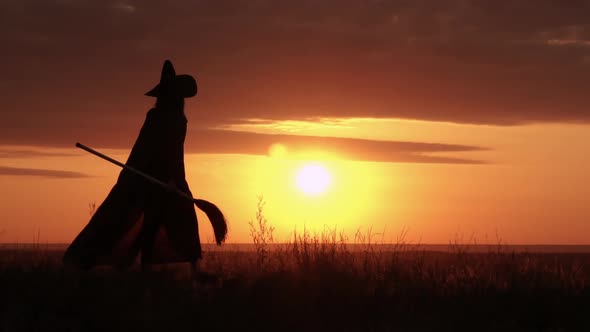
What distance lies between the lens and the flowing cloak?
1116 cm

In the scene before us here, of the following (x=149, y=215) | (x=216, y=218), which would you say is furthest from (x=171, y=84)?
(x=216, y=218)

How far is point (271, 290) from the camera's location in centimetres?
970

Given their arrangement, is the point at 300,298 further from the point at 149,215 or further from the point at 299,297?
the point at 149,215

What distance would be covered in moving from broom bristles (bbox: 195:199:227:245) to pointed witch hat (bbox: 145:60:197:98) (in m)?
1.48

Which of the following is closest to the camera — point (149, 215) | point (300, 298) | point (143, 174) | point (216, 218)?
point (300, 298)

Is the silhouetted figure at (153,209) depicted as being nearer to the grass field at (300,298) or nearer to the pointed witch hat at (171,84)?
the pointed witch hat at (171,84)

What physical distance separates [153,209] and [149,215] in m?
0.09

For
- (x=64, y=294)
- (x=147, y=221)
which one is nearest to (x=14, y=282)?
(x=64, y=294)

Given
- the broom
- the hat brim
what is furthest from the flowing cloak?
the hat brim

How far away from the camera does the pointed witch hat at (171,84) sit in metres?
11.6

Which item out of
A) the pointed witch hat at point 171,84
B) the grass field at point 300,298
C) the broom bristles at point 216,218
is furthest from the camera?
the broom bristles at point 216,218

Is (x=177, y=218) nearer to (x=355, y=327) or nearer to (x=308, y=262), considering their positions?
(x=308, y=262)

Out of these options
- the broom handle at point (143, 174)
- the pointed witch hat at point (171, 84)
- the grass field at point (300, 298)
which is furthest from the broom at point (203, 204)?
the pointed witch hat at point (171, 84)

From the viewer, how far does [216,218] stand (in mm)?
11875
